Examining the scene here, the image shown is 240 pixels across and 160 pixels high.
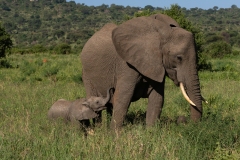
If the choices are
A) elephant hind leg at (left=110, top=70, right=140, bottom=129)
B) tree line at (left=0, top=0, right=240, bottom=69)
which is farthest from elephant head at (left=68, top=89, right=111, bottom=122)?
tree line at (left=0, top=0, right=240, bottom=69)

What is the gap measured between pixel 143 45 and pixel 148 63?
11.6 inches

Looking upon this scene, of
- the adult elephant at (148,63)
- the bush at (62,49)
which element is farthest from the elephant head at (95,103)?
the bush at (62,49)

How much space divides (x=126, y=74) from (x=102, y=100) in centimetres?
75

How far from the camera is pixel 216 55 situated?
32.6 meters

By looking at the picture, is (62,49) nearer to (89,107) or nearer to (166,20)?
(89,107)

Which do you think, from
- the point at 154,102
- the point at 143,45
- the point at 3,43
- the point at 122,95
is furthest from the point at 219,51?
the point at 122,95

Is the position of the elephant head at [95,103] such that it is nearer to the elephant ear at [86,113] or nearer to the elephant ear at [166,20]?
the elephant ear at [86,113]

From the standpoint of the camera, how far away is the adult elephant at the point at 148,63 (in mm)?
6227

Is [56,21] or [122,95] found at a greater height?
[122,95]

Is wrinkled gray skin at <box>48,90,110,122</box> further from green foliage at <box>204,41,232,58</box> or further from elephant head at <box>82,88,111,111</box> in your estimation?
green foliage at <box>204,41,232,58</box>

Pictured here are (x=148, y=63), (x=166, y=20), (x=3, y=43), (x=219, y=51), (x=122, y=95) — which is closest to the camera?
(x=148, y=63)

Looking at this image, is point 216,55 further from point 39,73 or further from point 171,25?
point 171,25

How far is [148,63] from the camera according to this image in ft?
21.0

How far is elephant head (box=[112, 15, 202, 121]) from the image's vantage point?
6.21 meters
